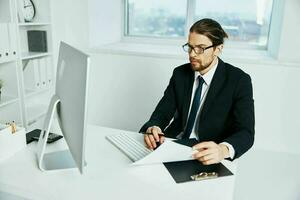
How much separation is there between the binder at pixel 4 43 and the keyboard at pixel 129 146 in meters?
1.24

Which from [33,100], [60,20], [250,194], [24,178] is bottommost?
[250,194]

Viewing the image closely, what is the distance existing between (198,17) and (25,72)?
1.67 meters

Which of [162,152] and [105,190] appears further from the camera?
[162,152]

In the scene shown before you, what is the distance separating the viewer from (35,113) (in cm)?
252

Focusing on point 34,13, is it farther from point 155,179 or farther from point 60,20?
point 155,179

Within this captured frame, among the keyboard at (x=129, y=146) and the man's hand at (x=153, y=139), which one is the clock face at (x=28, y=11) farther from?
→ the man's hand at (x=153, y=139)

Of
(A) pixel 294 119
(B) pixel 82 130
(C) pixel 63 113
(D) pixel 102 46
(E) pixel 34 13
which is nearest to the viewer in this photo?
(B) pixel 82 130

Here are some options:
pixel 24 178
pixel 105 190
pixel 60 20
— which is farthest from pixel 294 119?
pixel 60 20

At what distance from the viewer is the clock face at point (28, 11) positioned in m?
2.34

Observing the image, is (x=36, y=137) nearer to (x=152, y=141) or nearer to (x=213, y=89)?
(x=152, y=141)

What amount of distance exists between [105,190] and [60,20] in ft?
6.72

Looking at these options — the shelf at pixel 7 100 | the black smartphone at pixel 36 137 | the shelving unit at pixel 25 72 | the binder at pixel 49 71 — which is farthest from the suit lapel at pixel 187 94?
the binder at pixel 49 71

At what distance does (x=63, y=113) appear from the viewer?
1084 mm

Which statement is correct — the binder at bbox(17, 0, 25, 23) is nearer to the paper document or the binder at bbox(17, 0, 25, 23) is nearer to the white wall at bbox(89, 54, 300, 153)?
the white wall at bbox(89, 54, 300, 153)
